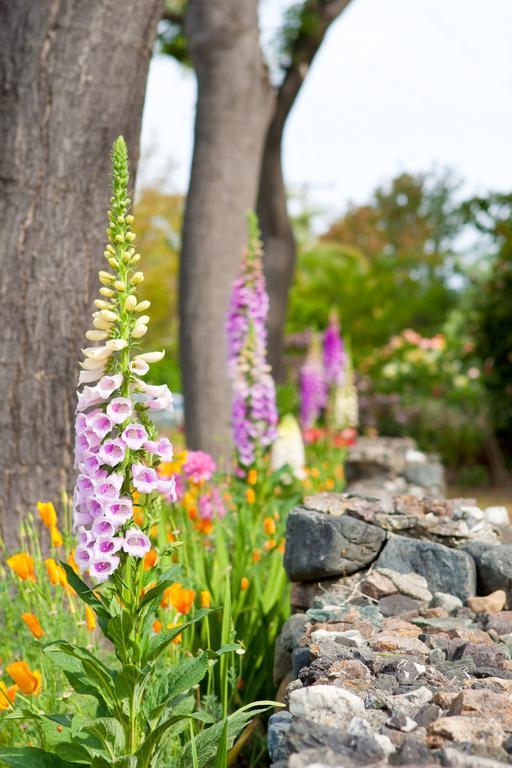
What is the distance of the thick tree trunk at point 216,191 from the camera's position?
7.82 meters

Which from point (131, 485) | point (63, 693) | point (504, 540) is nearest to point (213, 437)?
point (504, 540)

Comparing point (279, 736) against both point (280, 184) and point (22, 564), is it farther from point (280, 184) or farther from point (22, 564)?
point (280, 184)

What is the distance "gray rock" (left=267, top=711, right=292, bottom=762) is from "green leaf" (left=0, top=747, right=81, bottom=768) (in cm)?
66

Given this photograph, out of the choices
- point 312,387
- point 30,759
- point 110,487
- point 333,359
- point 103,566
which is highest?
point 333,359

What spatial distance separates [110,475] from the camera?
2408 mm

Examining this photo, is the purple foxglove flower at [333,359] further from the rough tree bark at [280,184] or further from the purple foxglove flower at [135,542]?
the purple foxglove flower at [135,542]

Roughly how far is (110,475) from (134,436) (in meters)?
0.12

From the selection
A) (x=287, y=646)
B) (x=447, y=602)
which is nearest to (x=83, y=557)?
(x=287, y=646)

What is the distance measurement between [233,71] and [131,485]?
21.4 ft

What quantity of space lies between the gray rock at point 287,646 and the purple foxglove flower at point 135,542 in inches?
38.6

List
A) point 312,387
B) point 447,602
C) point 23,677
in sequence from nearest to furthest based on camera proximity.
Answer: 1. point 23,677
2. point 447,602
3. point 312,387

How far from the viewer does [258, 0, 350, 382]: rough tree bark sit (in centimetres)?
992

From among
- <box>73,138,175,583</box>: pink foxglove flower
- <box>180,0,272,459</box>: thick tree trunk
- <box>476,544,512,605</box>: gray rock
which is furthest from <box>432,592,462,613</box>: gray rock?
<box>180,0,272,459</box>: thick tree trunk

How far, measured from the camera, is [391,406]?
43.5 feet
